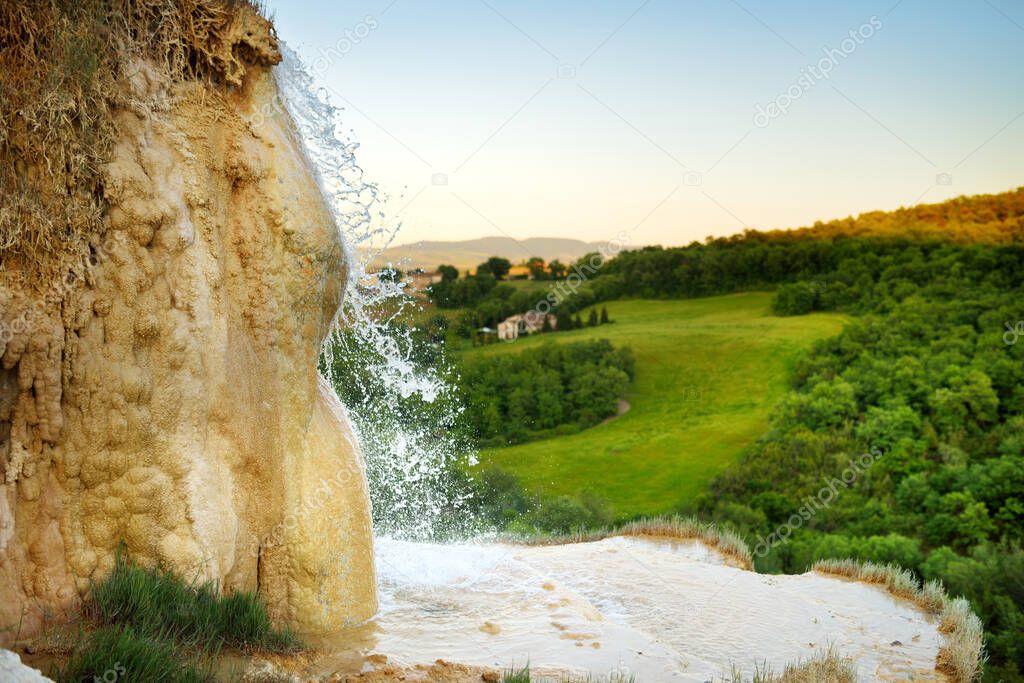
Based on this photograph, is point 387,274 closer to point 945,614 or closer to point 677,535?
point 677,535

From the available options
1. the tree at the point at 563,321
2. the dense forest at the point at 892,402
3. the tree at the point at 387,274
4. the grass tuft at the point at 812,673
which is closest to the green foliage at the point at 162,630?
the grass tuft at the point at 812,673

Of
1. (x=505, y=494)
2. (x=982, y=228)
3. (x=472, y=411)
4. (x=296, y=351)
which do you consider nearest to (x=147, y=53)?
(x=296, y=351)

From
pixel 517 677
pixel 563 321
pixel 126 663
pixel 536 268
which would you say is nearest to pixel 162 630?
pixel 126 663

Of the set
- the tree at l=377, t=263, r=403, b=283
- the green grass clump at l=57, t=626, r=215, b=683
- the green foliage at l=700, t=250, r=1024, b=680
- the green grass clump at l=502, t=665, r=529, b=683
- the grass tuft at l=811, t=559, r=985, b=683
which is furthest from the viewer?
the green foliage at l=700, t=250, r=1024, b=680

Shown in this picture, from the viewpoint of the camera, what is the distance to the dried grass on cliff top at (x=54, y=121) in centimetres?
541

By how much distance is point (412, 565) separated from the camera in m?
9.09

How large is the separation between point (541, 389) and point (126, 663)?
36762mm

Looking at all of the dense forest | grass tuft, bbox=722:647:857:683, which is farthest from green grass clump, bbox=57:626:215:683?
the dense forest

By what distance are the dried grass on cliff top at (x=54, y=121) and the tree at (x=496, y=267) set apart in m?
43.2

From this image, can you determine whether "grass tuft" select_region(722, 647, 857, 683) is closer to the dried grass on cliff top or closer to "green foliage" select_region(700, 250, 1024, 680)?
the dried grass on cliff top

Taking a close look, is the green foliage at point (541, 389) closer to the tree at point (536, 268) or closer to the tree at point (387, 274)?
the tree at point (536, 268)

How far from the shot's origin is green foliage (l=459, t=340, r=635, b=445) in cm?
3709

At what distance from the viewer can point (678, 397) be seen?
49469 millimetres

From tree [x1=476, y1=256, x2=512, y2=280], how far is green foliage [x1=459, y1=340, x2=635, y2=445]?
7.04 metres
